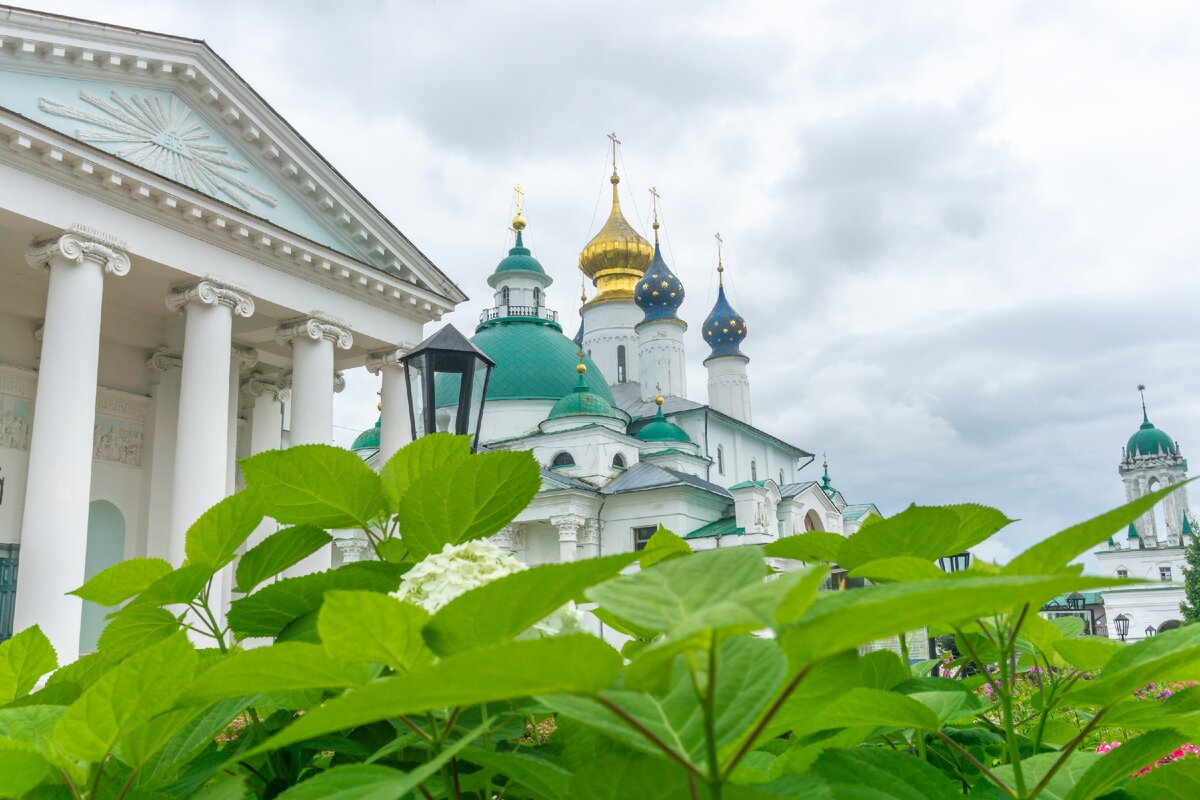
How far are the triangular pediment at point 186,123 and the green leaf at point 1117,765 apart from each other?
500 inches

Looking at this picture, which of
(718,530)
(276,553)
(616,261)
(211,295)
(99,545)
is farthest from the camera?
(616,261)

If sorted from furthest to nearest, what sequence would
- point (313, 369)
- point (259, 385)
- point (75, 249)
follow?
1. point (259, 385)
2. point (313, 369)
3. point (75, 249)

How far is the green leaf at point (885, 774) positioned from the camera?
Answer: 716 millimetres

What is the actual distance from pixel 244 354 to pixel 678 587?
16.7m

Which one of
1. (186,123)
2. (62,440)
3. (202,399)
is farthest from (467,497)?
(186,123)

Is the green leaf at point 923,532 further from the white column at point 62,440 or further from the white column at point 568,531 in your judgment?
the white column at point 568,531

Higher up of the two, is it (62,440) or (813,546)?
(62,440)

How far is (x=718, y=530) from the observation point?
1076 inches

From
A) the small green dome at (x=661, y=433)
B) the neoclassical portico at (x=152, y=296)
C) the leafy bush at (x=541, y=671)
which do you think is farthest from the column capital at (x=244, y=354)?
the small green dome at (x=661, y=433)

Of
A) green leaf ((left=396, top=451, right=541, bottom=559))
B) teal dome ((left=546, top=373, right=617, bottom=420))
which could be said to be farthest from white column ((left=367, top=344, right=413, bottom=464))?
green leaf ((left=396, top=451, right=541, bottom=559))

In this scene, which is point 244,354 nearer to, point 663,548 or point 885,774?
point 663,548

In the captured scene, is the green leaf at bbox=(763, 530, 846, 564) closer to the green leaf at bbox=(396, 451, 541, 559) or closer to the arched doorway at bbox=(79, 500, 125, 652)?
the green leaf at bbox=(396, 451, 541, 559)

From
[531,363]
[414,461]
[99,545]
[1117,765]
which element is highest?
[531,363]

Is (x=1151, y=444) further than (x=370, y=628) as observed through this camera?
Yes
